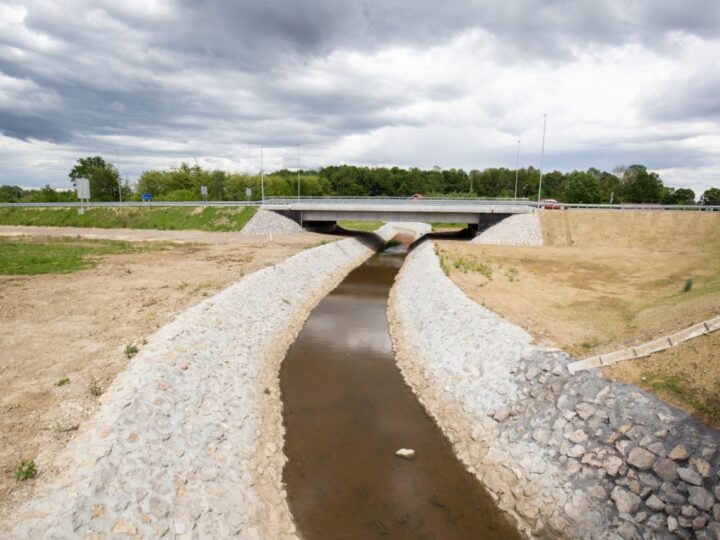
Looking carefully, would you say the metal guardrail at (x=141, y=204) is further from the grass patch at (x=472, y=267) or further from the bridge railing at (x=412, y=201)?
the grass patch at (x=472, y=267)

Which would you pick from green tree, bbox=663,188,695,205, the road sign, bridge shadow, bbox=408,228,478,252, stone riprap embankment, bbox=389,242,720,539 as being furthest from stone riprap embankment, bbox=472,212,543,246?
green tree, bbox=663,188,695,205

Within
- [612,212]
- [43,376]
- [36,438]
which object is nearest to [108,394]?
[36,438]

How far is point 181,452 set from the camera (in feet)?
39.0

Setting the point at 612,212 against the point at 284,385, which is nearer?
the point at 284,385

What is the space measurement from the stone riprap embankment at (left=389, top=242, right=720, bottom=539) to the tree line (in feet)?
230

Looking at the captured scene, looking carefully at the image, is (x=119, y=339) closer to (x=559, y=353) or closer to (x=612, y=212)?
(x=559, y=353)

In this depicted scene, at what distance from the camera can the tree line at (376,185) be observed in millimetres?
108625

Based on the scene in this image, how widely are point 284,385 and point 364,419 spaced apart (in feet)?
15.7

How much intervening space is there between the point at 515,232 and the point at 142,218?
66.9 metres

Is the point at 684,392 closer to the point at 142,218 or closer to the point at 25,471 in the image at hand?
the point at 25,471

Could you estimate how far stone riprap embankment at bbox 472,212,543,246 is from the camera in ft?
182

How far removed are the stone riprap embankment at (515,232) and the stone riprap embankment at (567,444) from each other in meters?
39.9

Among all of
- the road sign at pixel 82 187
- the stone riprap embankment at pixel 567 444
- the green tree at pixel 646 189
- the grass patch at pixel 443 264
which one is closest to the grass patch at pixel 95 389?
the stone riprap embankment at pixel 567 444

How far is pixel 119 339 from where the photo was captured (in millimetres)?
18266
